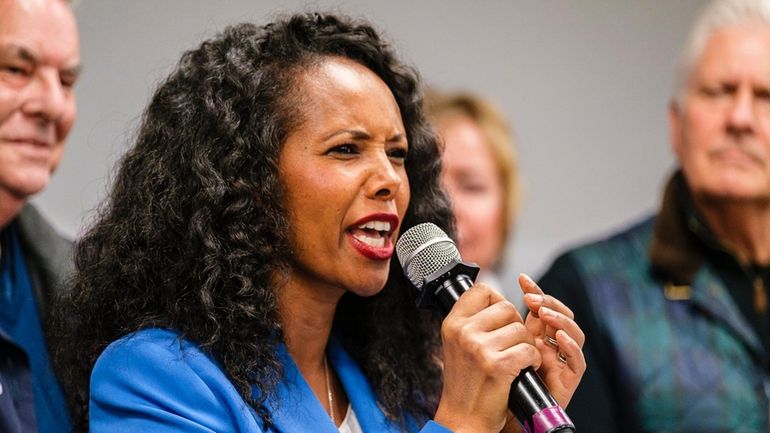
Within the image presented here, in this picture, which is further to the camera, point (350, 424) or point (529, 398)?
point (350, 424)

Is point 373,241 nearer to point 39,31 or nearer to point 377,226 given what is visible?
point 377,226

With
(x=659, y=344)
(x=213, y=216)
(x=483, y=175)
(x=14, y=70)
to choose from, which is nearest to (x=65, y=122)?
Result: (x=14, y=70)

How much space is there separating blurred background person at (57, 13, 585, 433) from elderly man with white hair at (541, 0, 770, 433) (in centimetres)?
66

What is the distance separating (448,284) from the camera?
170 centimetres

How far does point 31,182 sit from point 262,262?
0.65 meters

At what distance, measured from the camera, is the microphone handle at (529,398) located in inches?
60.1

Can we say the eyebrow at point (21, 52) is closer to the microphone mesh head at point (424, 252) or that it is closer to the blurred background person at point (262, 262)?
the blurred background person at point (262, 262)

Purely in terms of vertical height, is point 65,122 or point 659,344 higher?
point 65,122

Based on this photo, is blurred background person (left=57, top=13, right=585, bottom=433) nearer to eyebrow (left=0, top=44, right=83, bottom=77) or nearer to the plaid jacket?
eyebrow (left=0, top=44, right=83, bottom=77)

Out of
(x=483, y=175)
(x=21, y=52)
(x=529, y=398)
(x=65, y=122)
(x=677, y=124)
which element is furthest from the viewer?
(x=483, y=175)

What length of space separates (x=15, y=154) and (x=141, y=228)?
1.70 ft

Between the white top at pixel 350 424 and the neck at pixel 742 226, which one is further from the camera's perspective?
the neck at pixel 742 226

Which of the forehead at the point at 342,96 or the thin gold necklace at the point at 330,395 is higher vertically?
the forehead at the point at 342,96

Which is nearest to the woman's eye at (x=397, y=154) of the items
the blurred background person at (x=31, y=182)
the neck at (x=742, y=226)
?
the blurred background person at (x=31, y=182)
